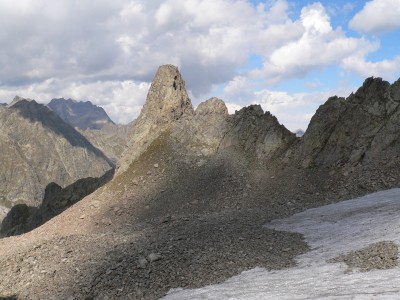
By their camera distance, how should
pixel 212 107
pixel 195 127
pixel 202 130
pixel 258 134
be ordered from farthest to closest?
pixel 212 107
pixel 195 127
pixel 202 130
pixel 258 134

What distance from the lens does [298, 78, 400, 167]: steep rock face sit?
46.6 metres

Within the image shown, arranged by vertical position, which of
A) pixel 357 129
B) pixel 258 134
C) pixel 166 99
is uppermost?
pixel 166 99

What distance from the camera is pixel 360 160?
46406mm

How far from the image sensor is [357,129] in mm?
49250

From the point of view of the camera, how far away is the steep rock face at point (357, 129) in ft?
153

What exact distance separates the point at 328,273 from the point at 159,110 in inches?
1905

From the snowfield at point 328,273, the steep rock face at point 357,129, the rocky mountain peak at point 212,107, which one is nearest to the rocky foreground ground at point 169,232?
the snowfield at point 328,273

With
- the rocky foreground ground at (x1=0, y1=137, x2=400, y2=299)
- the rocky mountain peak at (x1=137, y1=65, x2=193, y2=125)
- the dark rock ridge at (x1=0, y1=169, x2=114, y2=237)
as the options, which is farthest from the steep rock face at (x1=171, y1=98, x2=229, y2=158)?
the dark rock ridge at (x1=0, y1=169, x2=114, y2=237)

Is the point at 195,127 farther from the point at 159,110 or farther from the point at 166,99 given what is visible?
the point at 166,99

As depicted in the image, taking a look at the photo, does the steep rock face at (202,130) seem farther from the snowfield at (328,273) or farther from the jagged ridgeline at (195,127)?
the snowfield at (328,273)

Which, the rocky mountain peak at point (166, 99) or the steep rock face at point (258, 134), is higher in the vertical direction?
the rocky mountain peak at point (166, 99)

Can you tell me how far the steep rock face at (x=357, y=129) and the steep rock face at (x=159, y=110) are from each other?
67.8 ft

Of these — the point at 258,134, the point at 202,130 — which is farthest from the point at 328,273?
the point at 202,130

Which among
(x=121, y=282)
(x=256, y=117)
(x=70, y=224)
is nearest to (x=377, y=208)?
(x=121, y=282)
